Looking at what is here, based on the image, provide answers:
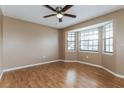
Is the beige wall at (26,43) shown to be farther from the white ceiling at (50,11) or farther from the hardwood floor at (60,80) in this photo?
the hardwood floor at (60,80)

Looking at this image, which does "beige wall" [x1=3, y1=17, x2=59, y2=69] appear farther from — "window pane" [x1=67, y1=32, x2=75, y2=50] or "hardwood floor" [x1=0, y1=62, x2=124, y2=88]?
"hardwood floor" [x1=0, y1=62, x2=124, y2=88]

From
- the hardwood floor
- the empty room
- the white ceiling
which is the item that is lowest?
the hardwood floor

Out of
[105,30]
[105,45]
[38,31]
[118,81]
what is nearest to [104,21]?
[105,30]

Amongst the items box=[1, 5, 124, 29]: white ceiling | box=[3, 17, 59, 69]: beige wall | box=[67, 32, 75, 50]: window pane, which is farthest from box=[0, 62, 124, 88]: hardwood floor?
box=[67, 32, 75, 50]: window pane

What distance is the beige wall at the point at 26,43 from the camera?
16.2 ft

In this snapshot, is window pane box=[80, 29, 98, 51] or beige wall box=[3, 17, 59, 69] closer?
beige wall box=[3, 17, 59, 69]

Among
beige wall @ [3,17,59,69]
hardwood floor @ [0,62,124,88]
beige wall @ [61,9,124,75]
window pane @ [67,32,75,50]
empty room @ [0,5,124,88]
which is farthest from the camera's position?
window pane @ [67,32,75,50]

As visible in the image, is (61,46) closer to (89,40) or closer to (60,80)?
(89,40)

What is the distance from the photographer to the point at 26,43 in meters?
5.71

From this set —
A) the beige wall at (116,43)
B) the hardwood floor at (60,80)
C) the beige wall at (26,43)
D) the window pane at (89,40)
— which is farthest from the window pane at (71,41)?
the hardwood floor at (60,80)

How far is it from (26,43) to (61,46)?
2.74m

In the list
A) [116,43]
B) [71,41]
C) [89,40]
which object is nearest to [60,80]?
[116,43]

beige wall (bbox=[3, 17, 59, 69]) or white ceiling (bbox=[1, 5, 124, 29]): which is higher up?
white ceiling (bbox=[1, 5, 124, 29])

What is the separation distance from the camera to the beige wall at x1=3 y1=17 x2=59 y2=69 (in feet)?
16.2
